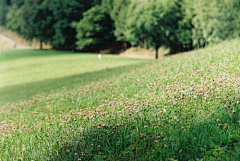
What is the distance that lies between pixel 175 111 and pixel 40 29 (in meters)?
58.9

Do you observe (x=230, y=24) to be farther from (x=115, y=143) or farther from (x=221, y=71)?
(x=115, y=143)

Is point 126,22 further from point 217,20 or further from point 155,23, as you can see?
point 217,20

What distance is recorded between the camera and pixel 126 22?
4759 centimetres

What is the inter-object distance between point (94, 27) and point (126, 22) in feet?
31.5

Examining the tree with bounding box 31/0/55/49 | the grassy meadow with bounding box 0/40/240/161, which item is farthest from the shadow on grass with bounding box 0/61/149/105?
the tree with bounding box 31/0/55/49

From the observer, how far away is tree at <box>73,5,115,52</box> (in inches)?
2101

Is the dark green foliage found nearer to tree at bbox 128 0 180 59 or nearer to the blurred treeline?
the blurred treeline

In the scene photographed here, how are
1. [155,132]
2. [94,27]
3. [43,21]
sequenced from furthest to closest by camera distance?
1. [43,21]
2. [94,27]
3. [155,132]

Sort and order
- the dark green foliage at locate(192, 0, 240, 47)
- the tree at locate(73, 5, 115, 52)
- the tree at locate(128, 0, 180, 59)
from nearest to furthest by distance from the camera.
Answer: the dark green foliage at locate(192, 0, 240, 47) < the tree at locate(128, 0, 180, 59) < the tree at locate(73, 5, 115, 52)

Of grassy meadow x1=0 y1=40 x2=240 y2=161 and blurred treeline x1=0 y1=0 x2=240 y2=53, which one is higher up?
blurred treeline x1=0 y1=0 x2=240 y2=53

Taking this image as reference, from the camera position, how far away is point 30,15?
189 feet

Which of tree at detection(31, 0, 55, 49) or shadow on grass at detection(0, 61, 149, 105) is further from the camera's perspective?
tree at detection(31, 0, 55, 49)

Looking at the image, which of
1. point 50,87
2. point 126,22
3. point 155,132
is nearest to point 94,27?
point 126,22

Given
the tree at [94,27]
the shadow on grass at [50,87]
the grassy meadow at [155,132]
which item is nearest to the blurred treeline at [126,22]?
the tree at [94,27]
